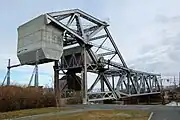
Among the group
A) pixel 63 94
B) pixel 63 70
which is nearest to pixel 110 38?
pixel 63 70

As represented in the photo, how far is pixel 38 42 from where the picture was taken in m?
44.6

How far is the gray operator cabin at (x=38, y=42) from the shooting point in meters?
44.4

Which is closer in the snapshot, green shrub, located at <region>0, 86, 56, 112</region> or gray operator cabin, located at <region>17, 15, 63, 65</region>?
green shrub, located at <region>0, 86, 56, 112</region>

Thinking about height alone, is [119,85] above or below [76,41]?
below

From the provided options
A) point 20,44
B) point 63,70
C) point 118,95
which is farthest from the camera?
point 118,95

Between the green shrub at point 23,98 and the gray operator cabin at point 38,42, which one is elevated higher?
the gray operator cabin at point 38,42

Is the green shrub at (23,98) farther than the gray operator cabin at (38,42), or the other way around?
the gray operator cabin at (38,42)

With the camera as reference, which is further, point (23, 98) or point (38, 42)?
point (38, 42)

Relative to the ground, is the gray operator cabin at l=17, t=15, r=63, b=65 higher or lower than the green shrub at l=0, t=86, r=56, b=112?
higher

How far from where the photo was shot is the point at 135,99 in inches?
3509

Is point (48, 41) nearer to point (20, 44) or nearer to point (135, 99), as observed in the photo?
point (20, 44)

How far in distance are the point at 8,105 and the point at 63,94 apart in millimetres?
23343

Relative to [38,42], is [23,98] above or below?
below

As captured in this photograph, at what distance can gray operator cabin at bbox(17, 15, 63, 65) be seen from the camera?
44.4m
